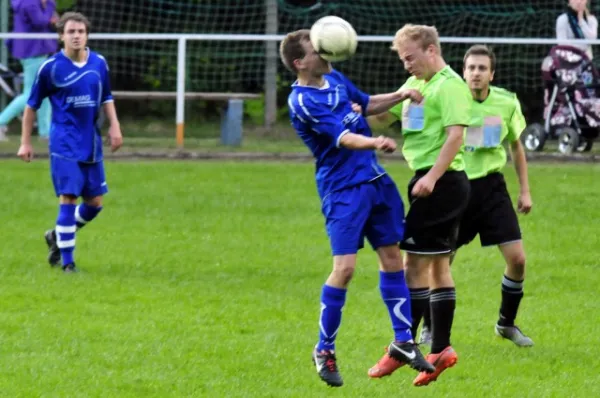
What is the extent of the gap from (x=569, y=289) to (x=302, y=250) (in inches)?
91.1

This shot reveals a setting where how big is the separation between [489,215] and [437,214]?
2.83ft

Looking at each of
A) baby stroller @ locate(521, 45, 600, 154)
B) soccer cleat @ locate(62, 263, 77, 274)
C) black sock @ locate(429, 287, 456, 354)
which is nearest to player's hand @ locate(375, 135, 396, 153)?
black sock @ locate(429, 287, 456, 354)

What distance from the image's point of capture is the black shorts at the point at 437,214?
6.68 m

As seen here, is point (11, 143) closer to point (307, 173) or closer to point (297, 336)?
point (307, 173)

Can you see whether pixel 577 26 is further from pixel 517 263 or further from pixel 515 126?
pixel 517 263

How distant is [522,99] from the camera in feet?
63.9

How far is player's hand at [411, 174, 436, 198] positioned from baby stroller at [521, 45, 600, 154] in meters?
9.20

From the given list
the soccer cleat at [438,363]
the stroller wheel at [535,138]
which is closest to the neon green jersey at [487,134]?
the soccer cleat at [438,363]

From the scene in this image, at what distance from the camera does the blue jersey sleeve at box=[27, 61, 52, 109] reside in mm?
9719

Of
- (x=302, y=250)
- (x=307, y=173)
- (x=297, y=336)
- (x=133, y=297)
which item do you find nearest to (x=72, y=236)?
(x=133, y=297)

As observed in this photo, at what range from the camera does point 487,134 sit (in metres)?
7.52

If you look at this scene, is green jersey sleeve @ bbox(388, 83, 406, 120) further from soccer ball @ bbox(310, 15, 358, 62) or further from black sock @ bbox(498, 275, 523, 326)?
black sock @ bbox(498, 275, 523, 326)

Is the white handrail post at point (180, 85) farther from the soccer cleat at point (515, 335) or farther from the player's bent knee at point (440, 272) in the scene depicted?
the player's bent knee at point (440, 272)

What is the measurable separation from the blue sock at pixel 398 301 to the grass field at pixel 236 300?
11.4 inches
